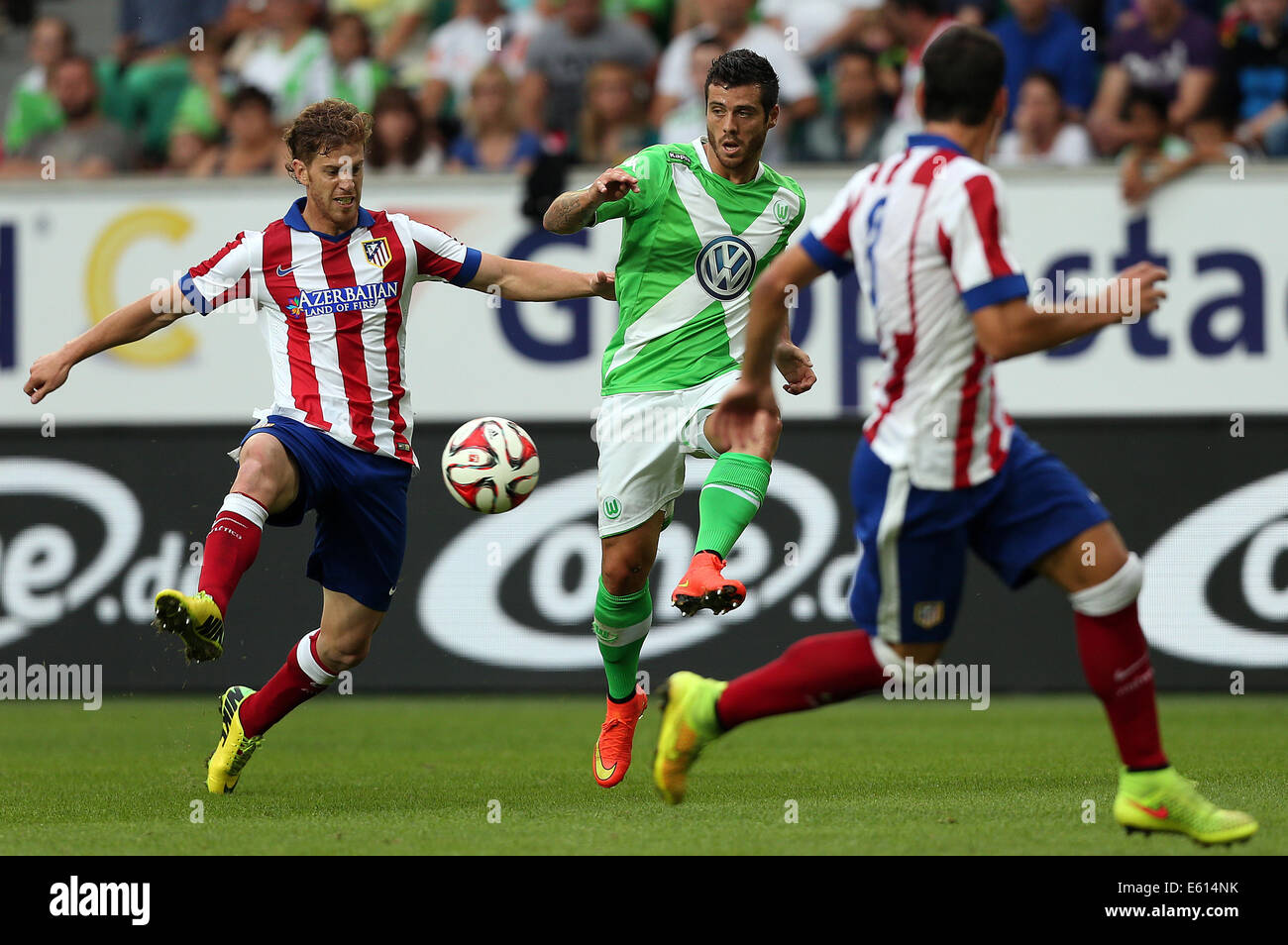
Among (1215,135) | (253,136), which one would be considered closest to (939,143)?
(1215,135)

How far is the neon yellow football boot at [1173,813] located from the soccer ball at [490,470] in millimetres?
2631

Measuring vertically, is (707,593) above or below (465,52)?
below

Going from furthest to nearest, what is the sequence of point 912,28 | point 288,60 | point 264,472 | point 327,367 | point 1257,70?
point 288,60 < point 912,28 < point 1257,70 < point 327,367 < point 264,472

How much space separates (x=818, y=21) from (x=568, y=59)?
1.88 metres

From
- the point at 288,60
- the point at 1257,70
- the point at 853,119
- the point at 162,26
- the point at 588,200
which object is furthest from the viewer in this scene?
the point at 162,26

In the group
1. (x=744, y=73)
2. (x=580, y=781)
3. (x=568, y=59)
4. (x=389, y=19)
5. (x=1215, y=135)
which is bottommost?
(x=580, y=781)

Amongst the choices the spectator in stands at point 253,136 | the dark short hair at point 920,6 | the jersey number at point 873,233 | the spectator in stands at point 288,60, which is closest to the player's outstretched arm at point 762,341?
the jersey number at point 873,233

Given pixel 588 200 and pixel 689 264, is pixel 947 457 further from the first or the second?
pixel 689 264

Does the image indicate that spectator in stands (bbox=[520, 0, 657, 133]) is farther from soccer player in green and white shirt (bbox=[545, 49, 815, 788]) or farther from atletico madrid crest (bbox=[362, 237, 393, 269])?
atletico madrid crest (bbox=[362, 237, 393, 269])

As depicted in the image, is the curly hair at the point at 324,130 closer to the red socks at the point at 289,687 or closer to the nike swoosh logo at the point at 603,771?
the red socks at the point at 289,687

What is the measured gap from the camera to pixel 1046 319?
4.38 m

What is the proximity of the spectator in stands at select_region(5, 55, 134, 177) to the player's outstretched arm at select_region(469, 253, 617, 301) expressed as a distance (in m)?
7.24
